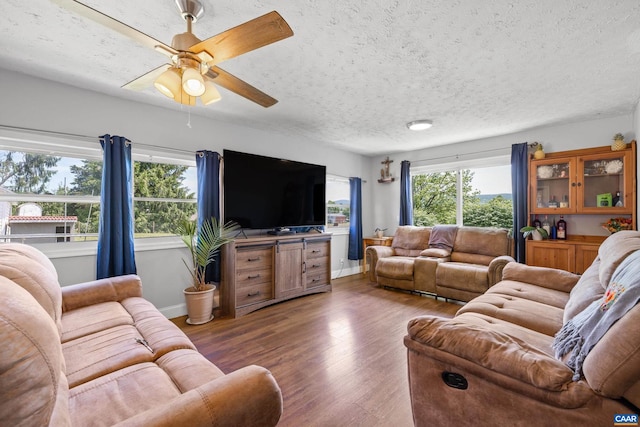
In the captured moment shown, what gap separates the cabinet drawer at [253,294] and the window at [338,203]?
1.98m

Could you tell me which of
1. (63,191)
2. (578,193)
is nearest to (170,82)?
(63,191)

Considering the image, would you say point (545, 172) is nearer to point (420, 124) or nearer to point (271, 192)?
point (420, 124)

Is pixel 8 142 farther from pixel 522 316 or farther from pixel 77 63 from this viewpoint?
pixel 522 316

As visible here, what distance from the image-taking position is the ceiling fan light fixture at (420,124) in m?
3.58

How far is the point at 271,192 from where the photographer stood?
3.76 meters

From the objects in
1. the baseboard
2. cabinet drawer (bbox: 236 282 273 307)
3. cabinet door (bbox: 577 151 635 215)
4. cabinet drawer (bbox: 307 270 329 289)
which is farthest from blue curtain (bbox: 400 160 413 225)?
cabinet drawer (bbox: 236 282 273 307)

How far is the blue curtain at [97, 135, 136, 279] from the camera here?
267cm

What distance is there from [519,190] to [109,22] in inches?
187

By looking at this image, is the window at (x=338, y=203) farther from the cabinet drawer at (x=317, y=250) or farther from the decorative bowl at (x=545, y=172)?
the decorative bowl at (x=545, y=172)

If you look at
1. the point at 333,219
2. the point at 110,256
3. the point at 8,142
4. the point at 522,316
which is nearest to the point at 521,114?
the point at 522,316

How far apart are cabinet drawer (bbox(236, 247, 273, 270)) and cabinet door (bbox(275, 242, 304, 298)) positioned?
0.40 ft

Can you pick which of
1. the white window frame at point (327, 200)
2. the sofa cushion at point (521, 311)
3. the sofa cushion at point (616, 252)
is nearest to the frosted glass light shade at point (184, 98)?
the sofa cushion at point (521, 311)

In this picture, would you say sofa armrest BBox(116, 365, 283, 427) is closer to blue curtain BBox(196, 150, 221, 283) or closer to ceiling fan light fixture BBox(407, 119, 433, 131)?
blue curtain BBox(196, 150, 221, 283)

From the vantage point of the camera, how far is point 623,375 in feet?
2.99
